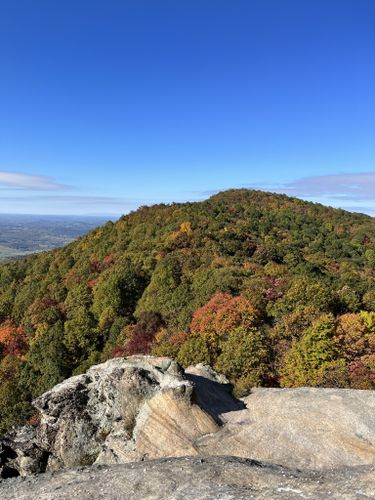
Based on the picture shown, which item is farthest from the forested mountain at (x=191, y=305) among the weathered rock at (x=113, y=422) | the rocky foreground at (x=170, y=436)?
the weathered rock at (x=113, y=422)

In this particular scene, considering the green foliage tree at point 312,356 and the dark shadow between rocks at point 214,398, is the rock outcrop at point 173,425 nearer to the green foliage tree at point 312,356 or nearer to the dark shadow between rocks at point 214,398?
the dark shadow between rocks at point 214,398

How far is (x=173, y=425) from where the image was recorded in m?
22.4

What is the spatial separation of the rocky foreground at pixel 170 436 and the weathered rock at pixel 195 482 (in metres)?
0.05

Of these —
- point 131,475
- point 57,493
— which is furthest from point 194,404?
point 57,493

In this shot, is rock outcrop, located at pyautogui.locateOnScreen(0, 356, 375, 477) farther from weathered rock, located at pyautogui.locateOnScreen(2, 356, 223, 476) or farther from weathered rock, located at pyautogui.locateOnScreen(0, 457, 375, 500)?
weathered rock, located at pyautogui.locateOnScreen(0, 457, 375, 500)

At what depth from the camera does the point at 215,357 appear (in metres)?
38.9

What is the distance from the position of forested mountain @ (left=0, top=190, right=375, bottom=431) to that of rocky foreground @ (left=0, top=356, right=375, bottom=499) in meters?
5.17

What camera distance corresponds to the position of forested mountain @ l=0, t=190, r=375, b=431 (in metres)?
36.8

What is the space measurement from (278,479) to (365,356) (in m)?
22.4

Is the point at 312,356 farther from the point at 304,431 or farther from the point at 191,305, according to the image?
the point at 191,305

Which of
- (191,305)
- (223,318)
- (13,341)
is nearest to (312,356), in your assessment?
(223,318)

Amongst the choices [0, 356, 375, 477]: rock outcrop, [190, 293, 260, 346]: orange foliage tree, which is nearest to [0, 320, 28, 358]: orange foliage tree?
[190, 293, 260, 346]: orange foliage tree

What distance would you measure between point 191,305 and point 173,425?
2672 cm

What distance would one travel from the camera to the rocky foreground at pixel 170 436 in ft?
57.5
